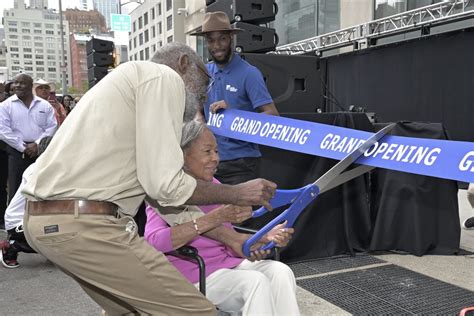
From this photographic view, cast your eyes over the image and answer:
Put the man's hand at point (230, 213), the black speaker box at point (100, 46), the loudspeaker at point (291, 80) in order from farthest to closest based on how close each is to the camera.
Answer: the black speaker box at point (100, 46) < the loudspeaker at point (291, 80) < the man's hand at point (230, 213)

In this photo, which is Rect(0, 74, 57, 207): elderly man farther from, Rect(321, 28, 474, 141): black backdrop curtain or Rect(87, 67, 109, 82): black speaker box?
Rect(321, 28, 474, 141): black backdrop curtain

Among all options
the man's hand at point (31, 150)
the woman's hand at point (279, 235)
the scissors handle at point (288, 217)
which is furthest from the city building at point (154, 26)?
the woman's hand at point (279, 235)

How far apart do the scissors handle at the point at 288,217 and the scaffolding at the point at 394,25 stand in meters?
5.27

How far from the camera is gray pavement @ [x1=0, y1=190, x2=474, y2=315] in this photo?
340 centimetres

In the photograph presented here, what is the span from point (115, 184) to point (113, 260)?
246 mm

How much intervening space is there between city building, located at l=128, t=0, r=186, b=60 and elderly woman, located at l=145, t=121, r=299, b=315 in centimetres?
4200

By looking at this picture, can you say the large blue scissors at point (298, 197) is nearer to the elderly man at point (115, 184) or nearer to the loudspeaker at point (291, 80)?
the elderly man at point (115, 184)

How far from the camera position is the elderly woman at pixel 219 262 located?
198 cm

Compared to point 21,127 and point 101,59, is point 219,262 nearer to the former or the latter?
point 21,127

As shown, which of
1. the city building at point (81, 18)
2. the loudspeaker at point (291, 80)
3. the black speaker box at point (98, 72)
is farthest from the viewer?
the city building at point (81, 18)

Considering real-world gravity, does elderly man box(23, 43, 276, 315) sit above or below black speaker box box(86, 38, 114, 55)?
below

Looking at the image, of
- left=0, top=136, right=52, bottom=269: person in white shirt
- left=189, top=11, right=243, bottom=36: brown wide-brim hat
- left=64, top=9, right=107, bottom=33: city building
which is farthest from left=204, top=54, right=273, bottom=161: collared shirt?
left=64, top=9, right=107, bottom=33: city building

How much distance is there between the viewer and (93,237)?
1506 millimetres

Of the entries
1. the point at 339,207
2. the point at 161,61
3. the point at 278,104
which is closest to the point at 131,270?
the point at 161,61
